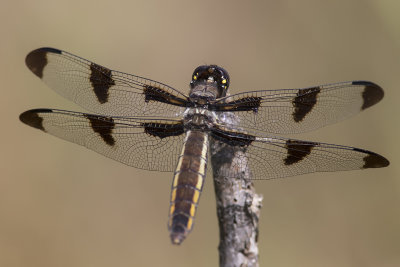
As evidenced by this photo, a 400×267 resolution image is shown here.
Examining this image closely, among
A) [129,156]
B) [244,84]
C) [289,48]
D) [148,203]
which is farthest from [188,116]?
[289,48]

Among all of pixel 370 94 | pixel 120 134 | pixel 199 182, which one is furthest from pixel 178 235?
pixel 370 94

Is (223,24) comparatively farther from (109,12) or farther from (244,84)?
(109,12)

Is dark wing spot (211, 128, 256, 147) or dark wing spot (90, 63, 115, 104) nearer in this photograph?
dark wing spot (211, 128, 256, 147)

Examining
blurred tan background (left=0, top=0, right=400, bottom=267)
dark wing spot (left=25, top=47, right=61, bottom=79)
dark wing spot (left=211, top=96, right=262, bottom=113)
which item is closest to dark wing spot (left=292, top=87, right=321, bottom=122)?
dark wing spot (left=211, top=96, right=262, bottom=113)

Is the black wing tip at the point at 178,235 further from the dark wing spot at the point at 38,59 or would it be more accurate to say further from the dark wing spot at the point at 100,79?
the dark wing spot at the point at 38,59

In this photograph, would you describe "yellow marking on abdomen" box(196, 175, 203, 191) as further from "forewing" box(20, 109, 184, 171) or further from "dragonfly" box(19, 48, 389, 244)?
"forewing" box(20, 109, 184, 171)

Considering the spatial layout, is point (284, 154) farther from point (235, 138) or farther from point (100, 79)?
point (100, 79)
